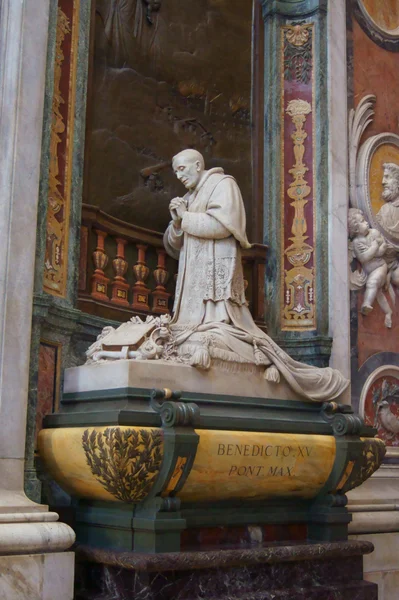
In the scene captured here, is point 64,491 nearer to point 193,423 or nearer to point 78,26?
point 193,423

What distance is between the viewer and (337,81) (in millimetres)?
7828

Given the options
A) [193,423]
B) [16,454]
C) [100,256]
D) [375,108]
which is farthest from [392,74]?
[16,454]

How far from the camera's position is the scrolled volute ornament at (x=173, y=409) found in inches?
198

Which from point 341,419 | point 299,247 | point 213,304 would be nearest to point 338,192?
point 299,247

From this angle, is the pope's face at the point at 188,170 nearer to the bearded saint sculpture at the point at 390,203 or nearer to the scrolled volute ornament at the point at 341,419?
the scrolled volute ornament at the point at 341,419

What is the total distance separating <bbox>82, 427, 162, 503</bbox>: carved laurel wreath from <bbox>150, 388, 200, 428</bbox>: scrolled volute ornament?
11 cm

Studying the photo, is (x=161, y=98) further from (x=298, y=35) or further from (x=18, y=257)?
(x=18, y=257)

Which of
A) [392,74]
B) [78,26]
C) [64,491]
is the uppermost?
[392,74]

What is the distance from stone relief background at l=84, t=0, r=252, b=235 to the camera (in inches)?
272

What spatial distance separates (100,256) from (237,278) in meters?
1.09

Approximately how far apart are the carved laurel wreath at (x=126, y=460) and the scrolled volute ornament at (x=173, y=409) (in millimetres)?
109

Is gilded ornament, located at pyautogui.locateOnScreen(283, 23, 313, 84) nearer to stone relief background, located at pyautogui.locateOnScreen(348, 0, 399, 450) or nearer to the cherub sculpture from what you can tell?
stone relief background, located at pyautogui.locateOnScreen(348, 0, 399, 450)

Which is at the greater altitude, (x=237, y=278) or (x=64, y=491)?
(x=237, y=278)

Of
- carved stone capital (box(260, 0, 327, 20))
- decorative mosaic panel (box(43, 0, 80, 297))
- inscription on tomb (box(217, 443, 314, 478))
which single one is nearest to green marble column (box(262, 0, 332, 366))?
carved stone capital (box(260, 0, 327, 20))
